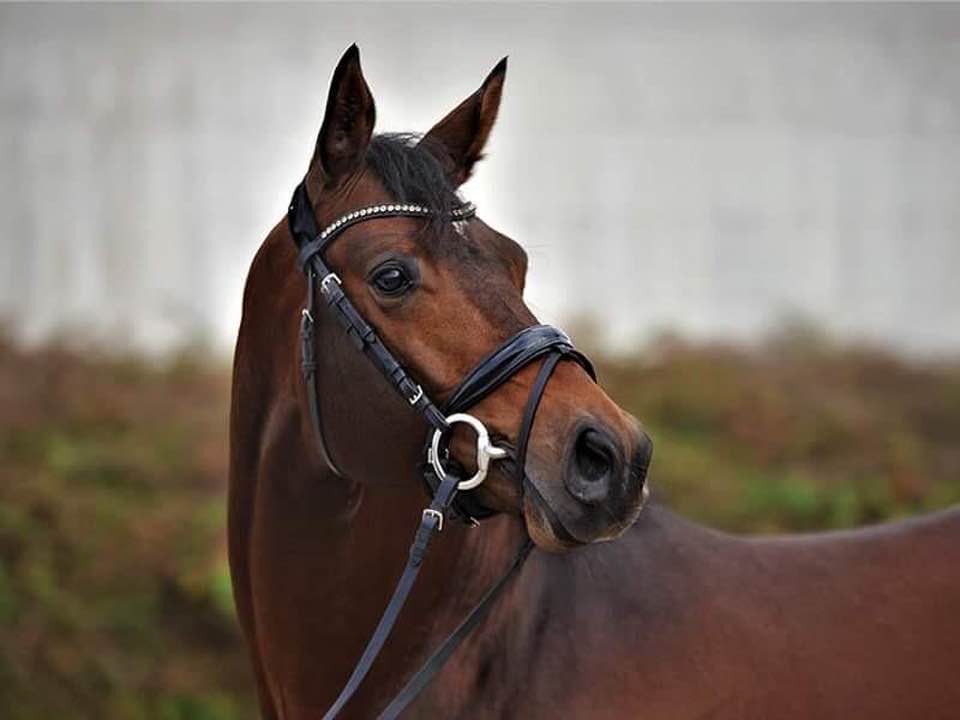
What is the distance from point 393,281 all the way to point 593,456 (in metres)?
0.57

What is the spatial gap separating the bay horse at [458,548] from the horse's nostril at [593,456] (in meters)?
0.09

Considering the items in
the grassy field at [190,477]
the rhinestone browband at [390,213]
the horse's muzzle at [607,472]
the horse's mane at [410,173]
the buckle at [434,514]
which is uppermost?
the horse's mane at [410,173]

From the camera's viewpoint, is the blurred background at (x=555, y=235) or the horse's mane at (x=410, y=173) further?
the blurred background at (x=555, y=235)

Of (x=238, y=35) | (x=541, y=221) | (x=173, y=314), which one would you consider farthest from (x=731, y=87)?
(x=173, y=314)

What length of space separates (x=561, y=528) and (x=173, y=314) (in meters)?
5.22

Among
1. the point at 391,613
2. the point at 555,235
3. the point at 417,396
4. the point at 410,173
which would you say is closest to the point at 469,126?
the point at 410,173

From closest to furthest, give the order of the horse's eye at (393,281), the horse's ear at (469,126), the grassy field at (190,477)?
1. the horse's eye at (393,281)
2. the horse's ear at (469,126)
3. the grassy field at (190,477)

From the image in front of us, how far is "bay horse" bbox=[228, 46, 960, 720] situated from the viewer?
2.55 meters

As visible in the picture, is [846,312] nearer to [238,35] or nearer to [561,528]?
[238,35]

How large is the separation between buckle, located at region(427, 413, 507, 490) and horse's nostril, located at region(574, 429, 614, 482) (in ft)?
0.56

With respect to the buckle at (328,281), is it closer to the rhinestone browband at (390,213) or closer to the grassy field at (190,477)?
the rhinestone browband at (390,213)

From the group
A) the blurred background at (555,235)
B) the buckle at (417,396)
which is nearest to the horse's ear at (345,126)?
the buckle at (417,396)

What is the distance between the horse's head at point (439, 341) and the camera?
2348 mm

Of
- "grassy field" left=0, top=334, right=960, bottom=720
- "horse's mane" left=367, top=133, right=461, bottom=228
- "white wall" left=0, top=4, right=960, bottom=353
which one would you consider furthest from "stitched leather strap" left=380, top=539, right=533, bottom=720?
"white wall" left=0, top=4, right=960, bottom=353
